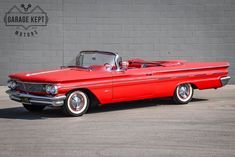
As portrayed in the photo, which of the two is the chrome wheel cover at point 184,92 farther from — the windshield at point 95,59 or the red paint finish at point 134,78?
the windshield at point 95,59

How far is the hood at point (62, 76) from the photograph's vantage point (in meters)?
9.42

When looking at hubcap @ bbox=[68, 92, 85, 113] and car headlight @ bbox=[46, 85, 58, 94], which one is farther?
hubcap @ bbox=[68, 92, 85, 113]

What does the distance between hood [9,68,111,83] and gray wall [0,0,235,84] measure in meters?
4.73

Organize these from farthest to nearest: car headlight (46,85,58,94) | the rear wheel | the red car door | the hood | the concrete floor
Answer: the rear wheel
the red car door
the hood
car headlight (46,85,58,94)
the concrete floor

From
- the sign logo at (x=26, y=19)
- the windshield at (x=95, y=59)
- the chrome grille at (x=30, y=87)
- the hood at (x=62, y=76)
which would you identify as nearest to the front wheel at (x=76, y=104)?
the hood at (x=62, y=76)

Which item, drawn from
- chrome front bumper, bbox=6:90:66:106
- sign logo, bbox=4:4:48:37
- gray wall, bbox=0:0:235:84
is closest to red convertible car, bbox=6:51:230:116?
chrome front bumper, bbox=6:90:66:106

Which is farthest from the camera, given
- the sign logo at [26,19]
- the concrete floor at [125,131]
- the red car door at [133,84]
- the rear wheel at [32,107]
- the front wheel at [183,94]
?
the sign logo at [26,19]

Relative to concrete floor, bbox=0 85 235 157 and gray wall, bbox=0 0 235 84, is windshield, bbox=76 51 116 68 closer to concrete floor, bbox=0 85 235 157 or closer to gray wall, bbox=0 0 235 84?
concrete floor, bbox=0 85 235 157

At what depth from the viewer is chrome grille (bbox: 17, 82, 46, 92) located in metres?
9.48

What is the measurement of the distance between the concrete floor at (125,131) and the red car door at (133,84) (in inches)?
12.0

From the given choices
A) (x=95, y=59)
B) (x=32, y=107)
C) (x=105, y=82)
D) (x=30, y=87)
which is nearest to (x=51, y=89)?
(x=30, y=87)

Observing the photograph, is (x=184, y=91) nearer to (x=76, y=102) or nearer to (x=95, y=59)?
(x=95, y=59)

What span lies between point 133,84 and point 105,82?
67 cm

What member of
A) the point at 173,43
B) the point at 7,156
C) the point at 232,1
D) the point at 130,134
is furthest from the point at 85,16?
the point at 7,156
